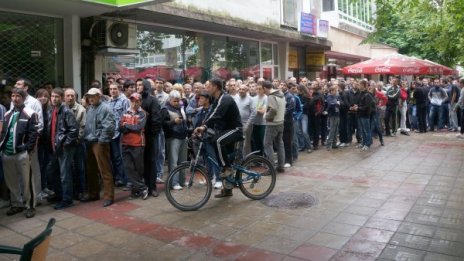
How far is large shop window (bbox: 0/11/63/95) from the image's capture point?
8547 millimetres

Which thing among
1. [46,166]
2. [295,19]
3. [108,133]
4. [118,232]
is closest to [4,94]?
[46,166]

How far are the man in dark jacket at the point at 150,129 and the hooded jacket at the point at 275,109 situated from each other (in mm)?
2402

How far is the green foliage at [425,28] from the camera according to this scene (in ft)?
27.5

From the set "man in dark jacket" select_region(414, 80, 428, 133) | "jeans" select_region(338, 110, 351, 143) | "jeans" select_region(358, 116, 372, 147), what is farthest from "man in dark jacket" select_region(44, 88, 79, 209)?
"man in dark jacket" select_region(414, 80, 428, 133)

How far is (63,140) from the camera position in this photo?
6.41 metres

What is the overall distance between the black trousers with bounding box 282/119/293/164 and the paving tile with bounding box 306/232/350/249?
429cm

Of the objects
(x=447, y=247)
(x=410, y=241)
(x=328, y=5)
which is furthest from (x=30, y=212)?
(x=328, y=5)

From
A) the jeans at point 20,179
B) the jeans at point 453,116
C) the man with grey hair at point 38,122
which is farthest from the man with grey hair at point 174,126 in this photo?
the jeans at point 453,116

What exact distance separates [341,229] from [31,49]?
288 inches

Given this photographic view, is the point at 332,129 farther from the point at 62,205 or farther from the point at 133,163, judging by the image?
the point at 62,205

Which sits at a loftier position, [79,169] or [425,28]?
[425,28]

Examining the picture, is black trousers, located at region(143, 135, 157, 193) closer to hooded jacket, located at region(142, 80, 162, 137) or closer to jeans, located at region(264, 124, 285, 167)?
hooded jacket, located at region(142, 80, 162, 137)

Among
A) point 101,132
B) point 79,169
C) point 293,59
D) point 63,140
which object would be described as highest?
point 293,59

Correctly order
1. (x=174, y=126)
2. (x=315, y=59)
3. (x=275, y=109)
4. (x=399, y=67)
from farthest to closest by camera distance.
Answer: (x=315, y=59) → (x=399, y=67) → (x=275, y=109) → (x=174, y=126)
